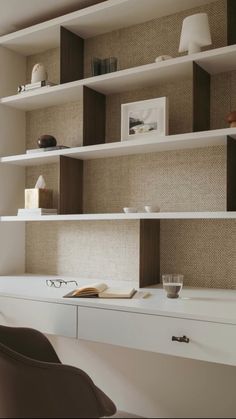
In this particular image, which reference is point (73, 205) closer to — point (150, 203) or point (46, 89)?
point (150, 203)

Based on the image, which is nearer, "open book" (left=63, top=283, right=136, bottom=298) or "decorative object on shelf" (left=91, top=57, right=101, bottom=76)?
"open book" (left=63, top=283, right=136, bottom=298)

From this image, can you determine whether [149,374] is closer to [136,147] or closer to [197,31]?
[136,147]

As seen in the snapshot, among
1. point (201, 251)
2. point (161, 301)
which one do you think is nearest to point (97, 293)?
point (161, 301)

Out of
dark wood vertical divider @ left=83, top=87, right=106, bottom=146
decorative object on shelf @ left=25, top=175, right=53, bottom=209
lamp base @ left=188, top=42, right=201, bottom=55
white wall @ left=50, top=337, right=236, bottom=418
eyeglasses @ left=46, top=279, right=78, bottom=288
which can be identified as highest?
lamp base @ left=188, top=42, right=201, bottom=55

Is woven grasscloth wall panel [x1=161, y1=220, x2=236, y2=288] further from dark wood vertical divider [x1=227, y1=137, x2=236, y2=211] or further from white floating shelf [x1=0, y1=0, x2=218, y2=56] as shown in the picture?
white floating shelf [x1=0, y1=0, x2=218, y2=56]

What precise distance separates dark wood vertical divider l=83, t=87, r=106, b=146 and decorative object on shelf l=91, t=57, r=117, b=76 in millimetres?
108

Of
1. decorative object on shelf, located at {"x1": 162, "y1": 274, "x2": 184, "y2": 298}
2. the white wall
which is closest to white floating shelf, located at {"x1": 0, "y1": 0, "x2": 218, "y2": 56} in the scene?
decorative object on shelf, located at {"x1": 162, "y1": 274, "x2": 184, "y2": 298}

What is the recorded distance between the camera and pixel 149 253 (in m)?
2.15

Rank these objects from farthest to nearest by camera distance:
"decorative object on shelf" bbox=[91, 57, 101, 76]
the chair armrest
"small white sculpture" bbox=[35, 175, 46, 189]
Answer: "small white sculpture" bbox=[35, 175, 46, 189] → "decorative object on shelf" bbox=[91, 57, 101, 76] → the chair armrest

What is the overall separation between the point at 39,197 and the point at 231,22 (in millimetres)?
1366

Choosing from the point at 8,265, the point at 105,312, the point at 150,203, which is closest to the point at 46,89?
the point at 150,203

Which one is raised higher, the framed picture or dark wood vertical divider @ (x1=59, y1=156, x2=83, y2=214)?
the framed picture

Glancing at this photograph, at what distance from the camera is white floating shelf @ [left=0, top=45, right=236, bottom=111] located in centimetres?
191

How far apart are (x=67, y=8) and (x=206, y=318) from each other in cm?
192
